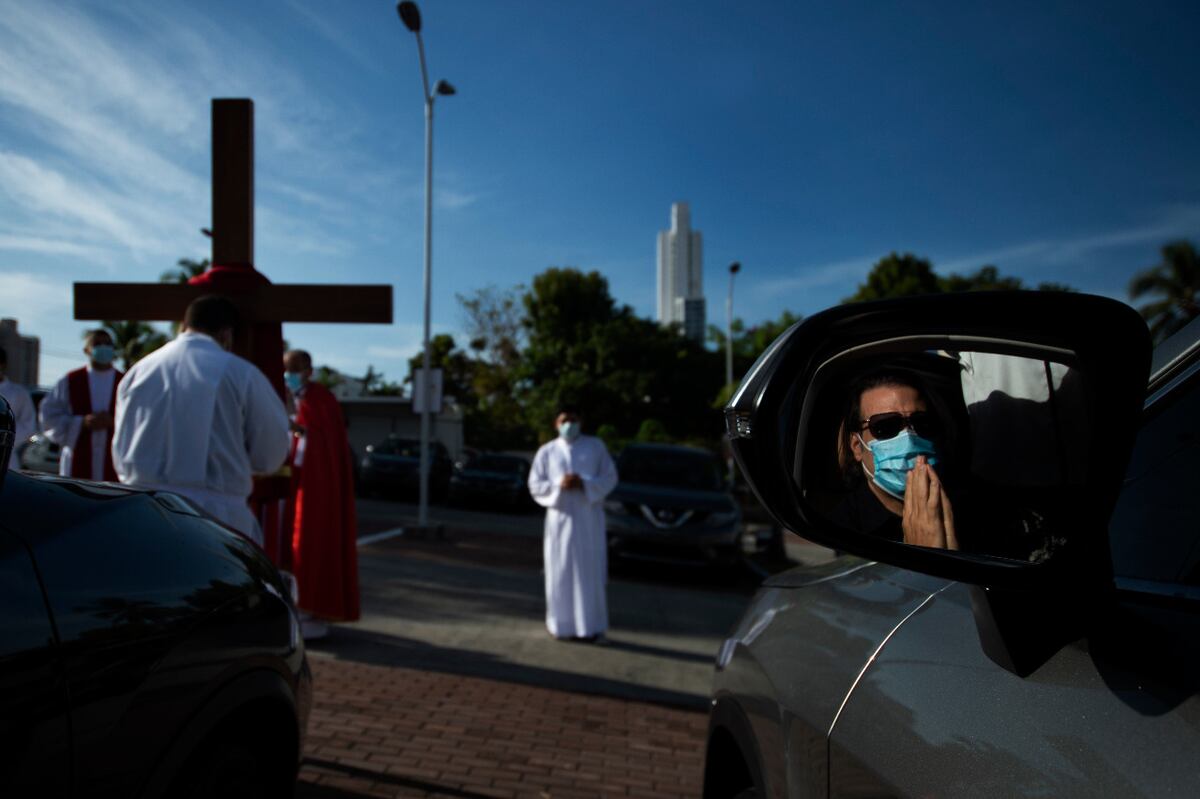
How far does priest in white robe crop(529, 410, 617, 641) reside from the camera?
698 centimetres

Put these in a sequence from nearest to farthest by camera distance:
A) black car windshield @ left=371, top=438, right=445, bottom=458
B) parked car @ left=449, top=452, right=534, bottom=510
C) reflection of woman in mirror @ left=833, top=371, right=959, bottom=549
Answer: reflection of woman in mirror @ left=833, top=371, right=959, bottom=549, parked car @ left=449, top=452, right=534, bottom=510, black car windshield @ left=371, top=438, right=445, bottom=458

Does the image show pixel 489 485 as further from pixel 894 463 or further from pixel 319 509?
pixel 894 463

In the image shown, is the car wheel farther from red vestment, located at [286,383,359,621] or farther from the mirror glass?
red vestment, located at [286,383,359,621]

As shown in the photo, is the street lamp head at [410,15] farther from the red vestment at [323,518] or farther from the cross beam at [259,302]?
the cross beam at [259,302]

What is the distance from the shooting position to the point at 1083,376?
942 millimetres

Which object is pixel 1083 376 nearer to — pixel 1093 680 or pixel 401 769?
pixel 1093 680

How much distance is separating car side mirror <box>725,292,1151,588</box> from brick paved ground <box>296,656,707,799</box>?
3139 mm

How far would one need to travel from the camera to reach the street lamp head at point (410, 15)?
13.3m

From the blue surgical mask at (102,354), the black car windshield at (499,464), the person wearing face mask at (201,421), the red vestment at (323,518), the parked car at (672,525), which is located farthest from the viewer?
the black car windshield at (499,464)

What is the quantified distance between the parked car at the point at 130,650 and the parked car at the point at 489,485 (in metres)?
18.2

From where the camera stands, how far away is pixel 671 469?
464 inches

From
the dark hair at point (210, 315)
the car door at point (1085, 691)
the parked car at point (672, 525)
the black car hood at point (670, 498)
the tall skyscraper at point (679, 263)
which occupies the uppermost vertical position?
the tall skyscraper at point (679, 263)

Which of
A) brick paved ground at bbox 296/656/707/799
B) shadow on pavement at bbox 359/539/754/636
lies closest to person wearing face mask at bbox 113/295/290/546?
brick paved ground at bbox 296/656/707/799

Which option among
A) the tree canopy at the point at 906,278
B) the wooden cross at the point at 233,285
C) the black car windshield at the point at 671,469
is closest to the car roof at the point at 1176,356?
the wooden cross at the point at 233,285
